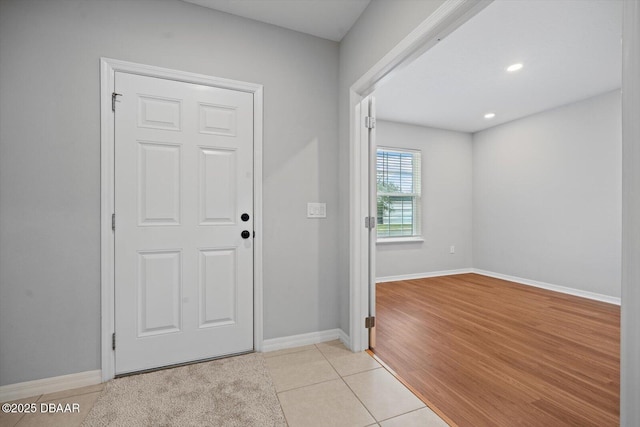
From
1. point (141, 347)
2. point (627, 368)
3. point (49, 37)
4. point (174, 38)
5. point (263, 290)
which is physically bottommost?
point (141, 347)

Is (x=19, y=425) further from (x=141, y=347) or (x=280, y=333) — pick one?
(x=280, y=333)

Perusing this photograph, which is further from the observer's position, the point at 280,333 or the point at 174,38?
the point at 280,333

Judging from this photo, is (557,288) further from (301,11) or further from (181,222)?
(181,222)

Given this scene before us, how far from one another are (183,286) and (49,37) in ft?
5.87

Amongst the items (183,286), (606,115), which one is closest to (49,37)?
(183,286)

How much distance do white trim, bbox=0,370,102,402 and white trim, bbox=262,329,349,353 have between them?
1119 mm

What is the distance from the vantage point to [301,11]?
2.19m

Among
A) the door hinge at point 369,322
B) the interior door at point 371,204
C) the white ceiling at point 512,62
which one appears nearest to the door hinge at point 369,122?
the interior door at point 371,204

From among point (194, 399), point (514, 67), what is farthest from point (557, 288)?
point (194, 399)

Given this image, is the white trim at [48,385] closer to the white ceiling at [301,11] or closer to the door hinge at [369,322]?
the door hinge at [369,322]

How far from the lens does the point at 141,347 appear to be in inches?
77.7

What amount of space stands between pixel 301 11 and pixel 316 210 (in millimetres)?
1547

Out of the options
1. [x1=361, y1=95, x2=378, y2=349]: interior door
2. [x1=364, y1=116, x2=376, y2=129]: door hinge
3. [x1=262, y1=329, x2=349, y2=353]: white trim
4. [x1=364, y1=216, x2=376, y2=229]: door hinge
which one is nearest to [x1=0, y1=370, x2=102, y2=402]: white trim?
[x1=262, y1=329, x2=349, y2=353]: white trim

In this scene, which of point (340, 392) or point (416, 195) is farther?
point (416, 195)
